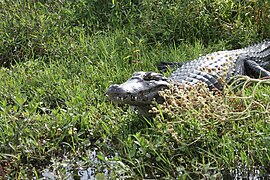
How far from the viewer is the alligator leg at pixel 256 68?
539 centimetres

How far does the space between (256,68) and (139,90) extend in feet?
4.83

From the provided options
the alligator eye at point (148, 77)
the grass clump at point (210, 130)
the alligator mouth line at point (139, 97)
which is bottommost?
the grass clump at point (210, 130)

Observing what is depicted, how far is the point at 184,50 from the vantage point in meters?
6.06

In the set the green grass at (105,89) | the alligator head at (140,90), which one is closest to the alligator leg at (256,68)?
A: the green grass at (105,89)

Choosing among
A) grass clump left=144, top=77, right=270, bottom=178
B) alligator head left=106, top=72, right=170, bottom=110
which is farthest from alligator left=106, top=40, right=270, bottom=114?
grass clump left=144, top=77, right=270, bottom=178

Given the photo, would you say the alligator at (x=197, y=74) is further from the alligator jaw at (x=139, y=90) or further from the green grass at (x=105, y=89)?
the green grass at (x=105, y=89)

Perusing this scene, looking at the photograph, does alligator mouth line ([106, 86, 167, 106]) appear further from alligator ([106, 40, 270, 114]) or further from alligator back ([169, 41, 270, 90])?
alligator back ([169, 41, 270, 90])

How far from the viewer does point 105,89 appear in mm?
5211

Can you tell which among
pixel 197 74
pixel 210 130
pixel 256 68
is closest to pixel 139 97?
pixel 210 130

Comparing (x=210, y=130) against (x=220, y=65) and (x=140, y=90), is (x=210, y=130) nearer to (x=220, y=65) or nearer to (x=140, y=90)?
(x=140, y=90)

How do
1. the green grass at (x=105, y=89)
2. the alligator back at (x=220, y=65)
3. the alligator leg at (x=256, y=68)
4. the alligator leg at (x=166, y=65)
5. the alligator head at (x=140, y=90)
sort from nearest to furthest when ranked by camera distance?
1. the green grass at (x=105, y=89)
2. the alligator head at (x=140, y=90)
3. the alligator back at (x=220, y=65)
4. the alligator leg at (x=256, y=68)
5. the alligator leg at (x=166, y=65)

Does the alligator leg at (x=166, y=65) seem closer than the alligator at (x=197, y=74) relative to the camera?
No

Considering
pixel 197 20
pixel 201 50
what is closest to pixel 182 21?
pixel 197 20

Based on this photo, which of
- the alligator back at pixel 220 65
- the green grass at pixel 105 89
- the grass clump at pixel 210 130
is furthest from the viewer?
the alligator back at pixel 220 65
